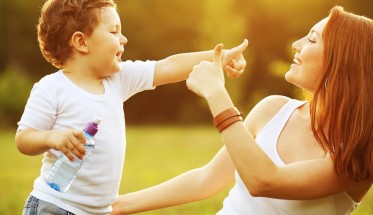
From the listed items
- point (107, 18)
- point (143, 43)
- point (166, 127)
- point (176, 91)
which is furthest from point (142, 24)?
point (107, 18)

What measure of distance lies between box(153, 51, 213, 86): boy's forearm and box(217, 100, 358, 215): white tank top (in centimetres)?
43

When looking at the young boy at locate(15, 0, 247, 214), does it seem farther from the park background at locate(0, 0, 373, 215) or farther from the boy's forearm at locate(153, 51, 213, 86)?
the park background at locate(0, 0, 373, 215)

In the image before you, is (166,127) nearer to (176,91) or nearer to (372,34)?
(176,91)

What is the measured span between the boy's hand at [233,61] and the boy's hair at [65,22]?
556mm

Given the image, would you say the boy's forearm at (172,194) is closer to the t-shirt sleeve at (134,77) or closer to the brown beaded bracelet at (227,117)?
the t-shirt sleeve at (134,77)

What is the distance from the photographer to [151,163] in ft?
38.1

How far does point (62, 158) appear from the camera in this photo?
280cm

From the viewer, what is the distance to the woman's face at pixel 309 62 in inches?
114

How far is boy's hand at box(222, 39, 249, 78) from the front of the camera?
3.04 metres

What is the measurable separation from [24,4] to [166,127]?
23.2 feet

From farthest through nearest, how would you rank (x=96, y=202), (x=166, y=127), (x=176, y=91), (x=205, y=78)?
(x=176, y=91), (x=166, y=127), (x=96, y=202), (x=205, y=78)

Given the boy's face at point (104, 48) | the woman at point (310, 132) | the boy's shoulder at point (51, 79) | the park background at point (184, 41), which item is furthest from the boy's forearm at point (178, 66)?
the park background at point (184, 41)

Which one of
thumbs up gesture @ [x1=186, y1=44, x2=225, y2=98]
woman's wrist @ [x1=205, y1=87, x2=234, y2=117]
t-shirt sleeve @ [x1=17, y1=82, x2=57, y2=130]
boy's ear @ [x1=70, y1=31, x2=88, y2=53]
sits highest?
boy's ear @ [x1=70, y1=31, x2=88, y2=53]

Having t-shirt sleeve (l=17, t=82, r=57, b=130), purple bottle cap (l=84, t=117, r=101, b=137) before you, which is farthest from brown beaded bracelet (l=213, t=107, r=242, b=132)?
t-shirt sleeve (l=17, t=82, r=57, b=130)
